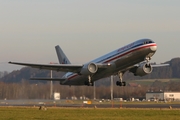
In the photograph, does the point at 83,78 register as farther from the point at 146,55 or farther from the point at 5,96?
the point at 5,96

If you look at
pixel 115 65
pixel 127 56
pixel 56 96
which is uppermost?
pixel 127 56

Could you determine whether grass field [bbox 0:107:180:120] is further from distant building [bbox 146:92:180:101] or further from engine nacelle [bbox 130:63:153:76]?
distant building [bbox 146:92:180:101]

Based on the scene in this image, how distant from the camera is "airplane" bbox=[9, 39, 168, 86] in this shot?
51.8 metres

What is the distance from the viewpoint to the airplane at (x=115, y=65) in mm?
51781

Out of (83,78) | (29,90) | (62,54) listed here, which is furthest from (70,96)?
(83,78)

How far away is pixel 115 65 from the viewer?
5447 centimetres

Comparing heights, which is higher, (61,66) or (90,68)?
(61,66)

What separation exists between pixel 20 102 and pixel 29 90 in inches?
281

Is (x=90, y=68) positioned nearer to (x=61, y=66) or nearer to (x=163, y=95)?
(x=61, y=66)

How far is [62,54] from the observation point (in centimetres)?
7394

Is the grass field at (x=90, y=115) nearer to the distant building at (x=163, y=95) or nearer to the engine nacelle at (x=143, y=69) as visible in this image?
the engine nacelle at (x=143, y=69)

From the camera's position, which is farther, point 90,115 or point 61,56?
point 61,56

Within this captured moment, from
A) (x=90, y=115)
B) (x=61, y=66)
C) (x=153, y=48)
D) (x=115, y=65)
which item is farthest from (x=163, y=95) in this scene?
(x=90, y=115)

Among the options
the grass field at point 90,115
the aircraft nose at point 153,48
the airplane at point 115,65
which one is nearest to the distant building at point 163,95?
the airplane at point 115,65
